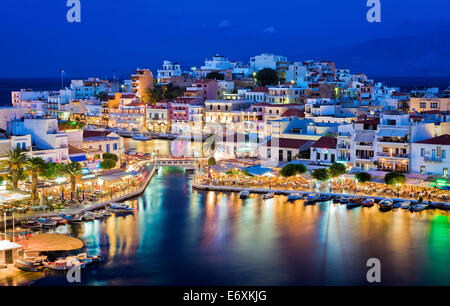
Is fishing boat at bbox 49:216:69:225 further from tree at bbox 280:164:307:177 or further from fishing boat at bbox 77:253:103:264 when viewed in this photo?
tree at bbox 280:164:307:177

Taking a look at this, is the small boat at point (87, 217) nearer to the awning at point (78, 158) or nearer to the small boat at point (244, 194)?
the awning at point (78, 158)

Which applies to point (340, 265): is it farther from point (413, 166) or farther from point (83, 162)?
point (83, 162)

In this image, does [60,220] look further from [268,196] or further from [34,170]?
[268,196]

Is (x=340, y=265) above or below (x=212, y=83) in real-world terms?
below

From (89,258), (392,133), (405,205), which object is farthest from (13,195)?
(392,133)

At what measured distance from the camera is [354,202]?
24.4m

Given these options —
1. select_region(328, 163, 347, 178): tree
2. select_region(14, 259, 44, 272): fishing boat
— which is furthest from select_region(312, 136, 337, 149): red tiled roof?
select_region(14, 259, 44, 272): fishing boat

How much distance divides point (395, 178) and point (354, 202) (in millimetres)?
2097

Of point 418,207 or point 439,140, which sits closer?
point 418,207

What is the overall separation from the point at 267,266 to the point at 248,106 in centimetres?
3176

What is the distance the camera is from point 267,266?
58.5 ft

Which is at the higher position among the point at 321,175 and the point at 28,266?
the point at 321,175

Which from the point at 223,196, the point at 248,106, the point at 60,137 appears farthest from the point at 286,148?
the point at 248,106

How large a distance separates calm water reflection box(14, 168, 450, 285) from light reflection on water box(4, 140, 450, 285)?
1.1 inches
